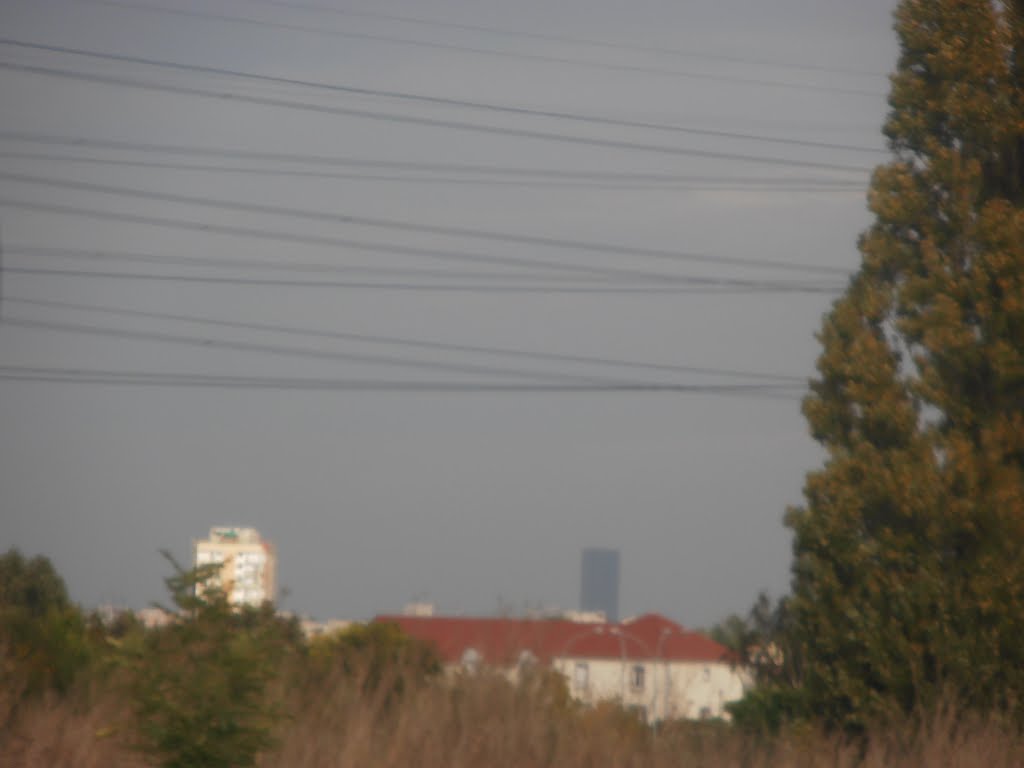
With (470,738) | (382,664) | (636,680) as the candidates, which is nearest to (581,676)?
(470,738)

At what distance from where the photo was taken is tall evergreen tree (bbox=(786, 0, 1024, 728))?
48.8 ft

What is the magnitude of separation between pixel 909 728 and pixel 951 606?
83.1 inches

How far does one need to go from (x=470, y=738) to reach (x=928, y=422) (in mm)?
7813

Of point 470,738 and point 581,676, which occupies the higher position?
point 581,676

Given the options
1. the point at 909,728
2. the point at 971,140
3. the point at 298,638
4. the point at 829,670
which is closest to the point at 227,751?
the point at 298,638

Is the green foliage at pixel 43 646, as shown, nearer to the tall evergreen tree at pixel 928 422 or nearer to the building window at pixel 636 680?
the building window at pixel 636 680

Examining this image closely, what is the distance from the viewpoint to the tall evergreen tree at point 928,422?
14859mm

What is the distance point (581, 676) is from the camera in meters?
12.4

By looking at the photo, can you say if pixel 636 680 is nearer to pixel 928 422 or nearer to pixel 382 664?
Answer: pixel 928 422

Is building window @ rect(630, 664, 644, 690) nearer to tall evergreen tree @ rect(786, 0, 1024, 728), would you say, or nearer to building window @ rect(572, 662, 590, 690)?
building window @ rect(572, 662, 590, 690)

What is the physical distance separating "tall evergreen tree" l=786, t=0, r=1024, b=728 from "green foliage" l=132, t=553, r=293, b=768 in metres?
7.36

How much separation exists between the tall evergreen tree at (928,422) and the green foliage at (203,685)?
736 cm

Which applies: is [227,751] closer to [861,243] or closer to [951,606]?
[951,606]

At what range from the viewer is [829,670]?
15.8 meters
